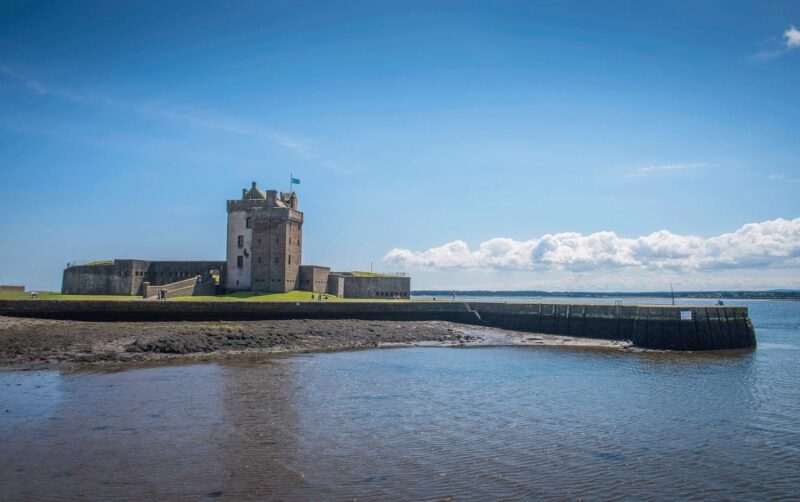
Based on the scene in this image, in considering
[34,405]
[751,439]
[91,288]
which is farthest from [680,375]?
[91,288]

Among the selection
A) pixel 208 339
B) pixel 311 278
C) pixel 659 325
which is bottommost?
pixel 208 339

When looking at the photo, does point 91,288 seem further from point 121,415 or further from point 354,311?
point 121,415

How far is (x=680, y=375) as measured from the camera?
27.8 meters

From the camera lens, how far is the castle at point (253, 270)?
198 ft

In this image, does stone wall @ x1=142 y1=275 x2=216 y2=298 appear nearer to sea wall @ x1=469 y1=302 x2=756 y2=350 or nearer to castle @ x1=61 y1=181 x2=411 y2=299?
castle @ x1=61 y1=181 x2=411 y2=299

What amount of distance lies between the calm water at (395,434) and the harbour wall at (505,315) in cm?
1304

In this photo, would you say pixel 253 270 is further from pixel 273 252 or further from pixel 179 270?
pixel 179 270

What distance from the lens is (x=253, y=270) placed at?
6203 cm

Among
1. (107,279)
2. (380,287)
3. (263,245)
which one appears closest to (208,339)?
(263,245)

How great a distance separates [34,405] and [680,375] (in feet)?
90.4

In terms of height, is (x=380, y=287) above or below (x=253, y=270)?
below

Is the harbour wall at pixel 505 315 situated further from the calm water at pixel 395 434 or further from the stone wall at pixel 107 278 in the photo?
the stone wall at pixel 107 278

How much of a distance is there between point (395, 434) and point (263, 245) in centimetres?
4851

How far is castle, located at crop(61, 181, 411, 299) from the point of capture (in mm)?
60344
